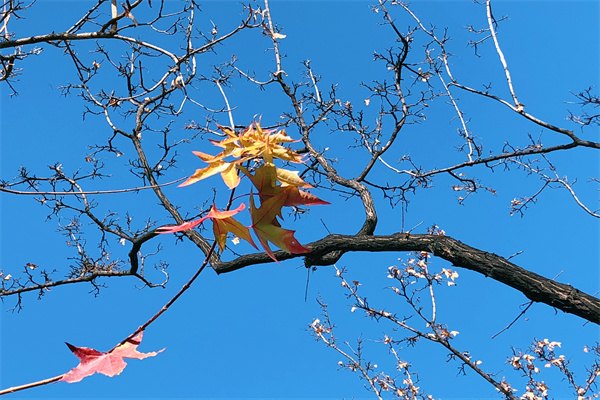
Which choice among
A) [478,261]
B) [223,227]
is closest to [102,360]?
[223,227]

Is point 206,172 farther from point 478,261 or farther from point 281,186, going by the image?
point 478,261

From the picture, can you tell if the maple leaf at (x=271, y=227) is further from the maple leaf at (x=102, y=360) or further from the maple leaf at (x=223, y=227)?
the maple leaf at (x=102, y=360)

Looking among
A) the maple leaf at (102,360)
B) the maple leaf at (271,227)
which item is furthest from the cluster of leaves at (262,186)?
the maple leaf at (102,360)

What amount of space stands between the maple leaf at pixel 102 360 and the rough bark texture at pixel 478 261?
191 cm

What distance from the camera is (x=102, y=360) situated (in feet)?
2.64

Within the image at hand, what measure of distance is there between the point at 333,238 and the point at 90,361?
2075mm

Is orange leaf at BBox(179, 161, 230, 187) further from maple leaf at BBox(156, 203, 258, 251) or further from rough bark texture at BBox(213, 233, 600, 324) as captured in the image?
rough bark texture at BBox(213, 233, 600, 324)

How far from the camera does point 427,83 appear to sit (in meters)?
4.30

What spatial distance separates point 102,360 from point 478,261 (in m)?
1.98

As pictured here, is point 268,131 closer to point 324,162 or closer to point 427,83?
Answer: point 324,162

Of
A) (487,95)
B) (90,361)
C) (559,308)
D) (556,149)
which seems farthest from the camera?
(487,95)

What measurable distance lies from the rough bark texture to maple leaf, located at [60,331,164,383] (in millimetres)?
1915

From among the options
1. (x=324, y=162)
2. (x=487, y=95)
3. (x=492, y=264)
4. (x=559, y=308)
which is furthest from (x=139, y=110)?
(x=559, y=308)

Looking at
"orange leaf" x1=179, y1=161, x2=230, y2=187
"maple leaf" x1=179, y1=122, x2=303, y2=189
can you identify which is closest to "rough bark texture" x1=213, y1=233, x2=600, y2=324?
"maple leaf" x1=179, y1=122, x2=303, y2=189
